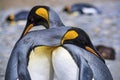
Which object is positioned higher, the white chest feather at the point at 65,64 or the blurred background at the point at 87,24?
the white chest feather at the point at 65,64

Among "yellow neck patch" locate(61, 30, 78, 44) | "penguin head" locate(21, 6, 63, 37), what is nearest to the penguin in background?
"penguin head" locate(21, 6, 63, 37)

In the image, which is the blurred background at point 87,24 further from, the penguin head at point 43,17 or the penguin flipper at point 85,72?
the penguin flipper at point 85,72

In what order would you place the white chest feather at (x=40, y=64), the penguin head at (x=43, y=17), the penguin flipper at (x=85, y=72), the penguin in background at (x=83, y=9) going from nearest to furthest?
the penguin flipper at (x=85, y=72), the white chest feather at (x=40, y=64), the penguin head at (x=43, y=17), the penguin in background at (x=83, y=9)

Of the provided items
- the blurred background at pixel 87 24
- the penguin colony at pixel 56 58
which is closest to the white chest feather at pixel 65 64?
the penguin colony at pixel 56 58

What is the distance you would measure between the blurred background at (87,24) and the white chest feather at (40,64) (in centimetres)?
108

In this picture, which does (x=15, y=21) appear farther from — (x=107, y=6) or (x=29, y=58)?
(x=29, y=58)

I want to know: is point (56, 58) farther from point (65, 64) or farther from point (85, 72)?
point (85, 72)

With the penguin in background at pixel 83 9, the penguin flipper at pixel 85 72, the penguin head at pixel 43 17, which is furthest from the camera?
the penguin in background at pixel 83 9

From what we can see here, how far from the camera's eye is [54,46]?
253cm

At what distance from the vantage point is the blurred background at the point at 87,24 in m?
4.50

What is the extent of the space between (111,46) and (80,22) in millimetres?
1128

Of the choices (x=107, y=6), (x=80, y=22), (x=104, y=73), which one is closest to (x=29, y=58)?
(x=104, y=73)

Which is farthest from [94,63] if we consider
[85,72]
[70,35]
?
[70,35]

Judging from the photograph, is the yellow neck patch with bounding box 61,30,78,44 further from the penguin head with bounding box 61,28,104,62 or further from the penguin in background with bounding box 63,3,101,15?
the penguin in background with bounding box 63,3,101,15
